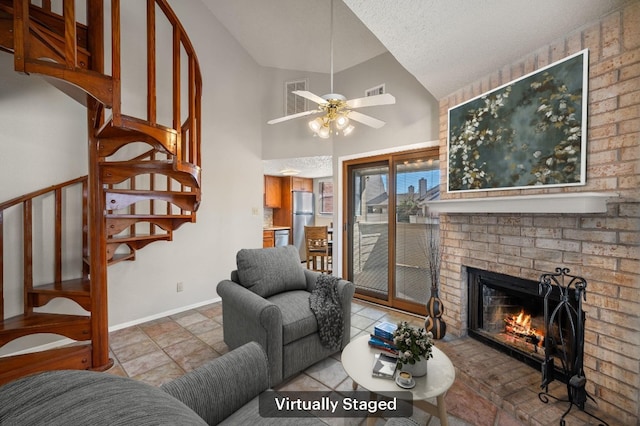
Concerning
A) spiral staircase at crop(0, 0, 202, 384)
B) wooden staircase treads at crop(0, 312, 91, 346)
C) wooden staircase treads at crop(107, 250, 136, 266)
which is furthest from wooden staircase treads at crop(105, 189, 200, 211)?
wooden staircase treads at crop(0, 312, 91, 346)

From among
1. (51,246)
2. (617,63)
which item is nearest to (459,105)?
(617,63)

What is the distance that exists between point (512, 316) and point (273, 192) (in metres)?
4.99

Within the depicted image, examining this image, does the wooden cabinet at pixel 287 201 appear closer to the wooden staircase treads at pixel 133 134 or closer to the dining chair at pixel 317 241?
the dining chair at pixel 317 241

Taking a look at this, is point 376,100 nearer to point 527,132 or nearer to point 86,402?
point 527,132

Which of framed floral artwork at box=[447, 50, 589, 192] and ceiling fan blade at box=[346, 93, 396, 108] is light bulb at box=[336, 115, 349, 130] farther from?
framed floral artwork at box=[447, 50, 589, 192]

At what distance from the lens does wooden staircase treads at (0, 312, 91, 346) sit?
1.84m

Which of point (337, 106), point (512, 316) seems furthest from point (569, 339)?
point (337, 106)

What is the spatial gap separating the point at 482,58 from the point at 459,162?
837 millimetres

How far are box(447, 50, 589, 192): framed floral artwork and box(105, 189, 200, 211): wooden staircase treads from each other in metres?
2.53

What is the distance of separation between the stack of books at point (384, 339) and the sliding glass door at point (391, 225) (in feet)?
5.20

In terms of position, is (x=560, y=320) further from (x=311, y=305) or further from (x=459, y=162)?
(x=311, y=305)

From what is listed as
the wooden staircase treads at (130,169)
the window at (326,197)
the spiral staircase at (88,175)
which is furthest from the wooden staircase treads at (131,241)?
the window at (326,197)

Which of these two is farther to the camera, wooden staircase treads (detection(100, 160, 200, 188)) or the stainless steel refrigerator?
the stainless steel refrigerator

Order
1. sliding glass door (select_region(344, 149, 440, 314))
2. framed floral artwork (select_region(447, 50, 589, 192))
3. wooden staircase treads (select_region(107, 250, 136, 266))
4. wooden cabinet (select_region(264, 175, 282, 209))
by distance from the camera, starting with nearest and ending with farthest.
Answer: framed floral artwork (select_region(447, 50, 589, 192))
wooden staircase treads (select_region(107, 250, 136, 266))
sliding glass door (select_region(344, 149, 440, 314))
wooden cabinet (select_region(264, 175, 282, 209))
